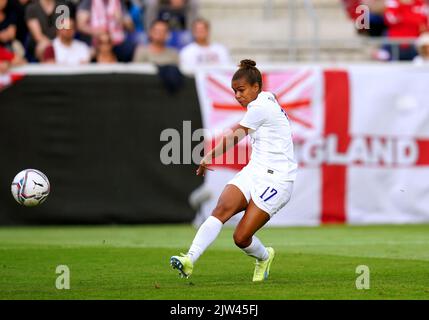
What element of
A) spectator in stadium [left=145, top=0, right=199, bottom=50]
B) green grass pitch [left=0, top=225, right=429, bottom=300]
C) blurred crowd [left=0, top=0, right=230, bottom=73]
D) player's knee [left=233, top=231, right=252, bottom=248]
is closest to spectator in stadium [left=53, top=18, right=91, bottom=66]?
blurred crowd [left=0, top=0, right=230, bottom=73]

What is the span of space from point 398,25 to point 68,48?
22.4 ft

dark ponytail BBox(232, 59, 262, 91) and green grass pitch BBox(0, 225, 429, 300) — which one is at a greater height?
dark ponytail BBox(232, 59, 262, 91)

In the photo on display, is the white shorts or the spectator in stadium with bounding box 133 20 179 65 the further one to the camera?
the spectator in stadium with bounding box 133 20 179 65

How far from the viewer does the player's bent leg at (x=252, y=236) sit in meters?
9.88

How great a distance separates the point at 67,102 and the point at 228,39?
546cm

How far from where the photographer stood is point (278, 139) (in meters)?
10.1

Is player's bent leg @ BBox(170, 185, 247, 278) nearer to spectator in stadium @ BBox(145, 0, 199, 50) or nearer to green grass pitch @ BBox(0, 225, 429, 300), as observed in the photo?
green grass pitch @ BBox(0, 225, 429, 300)

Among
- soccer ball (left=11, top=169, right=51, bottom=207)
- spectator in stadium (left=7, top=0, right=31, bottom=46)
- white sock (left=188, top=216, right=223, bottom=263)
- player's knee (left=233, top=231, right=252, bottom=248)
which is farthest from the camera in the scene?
spectator in stadium (left=7, top=0, right=31, bottom=46)

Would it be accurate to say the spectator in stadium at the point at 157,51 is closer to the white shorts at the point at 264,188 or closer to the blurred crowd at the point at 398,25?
the blurred crowd at the point at 398,25

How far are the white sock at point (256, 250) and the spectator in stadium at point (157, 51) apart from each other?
893 cm

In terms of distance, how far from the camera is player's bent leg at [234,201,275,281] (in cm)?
988

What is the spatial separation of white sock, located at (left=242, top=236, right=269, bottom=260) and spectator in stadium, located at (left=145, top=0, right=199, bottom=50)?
10.6 m

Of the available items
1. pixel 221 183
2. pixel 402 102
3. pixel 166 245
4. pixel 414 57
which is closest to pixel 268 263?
pixel 166 245

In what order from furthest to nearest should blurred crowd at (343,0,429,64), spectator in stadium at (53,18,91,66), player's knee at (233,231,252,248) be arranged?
blurred crowd at (343,0,429,64)
spectator in stadium at (53,18,91,66)
player's knee at (233,231,252,248)
